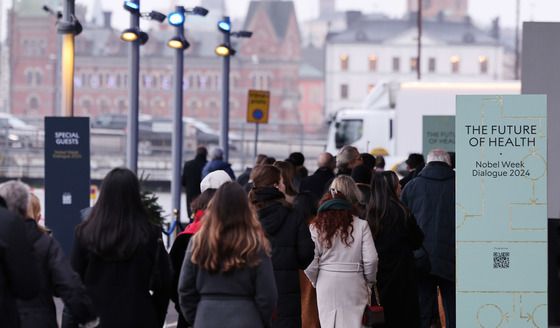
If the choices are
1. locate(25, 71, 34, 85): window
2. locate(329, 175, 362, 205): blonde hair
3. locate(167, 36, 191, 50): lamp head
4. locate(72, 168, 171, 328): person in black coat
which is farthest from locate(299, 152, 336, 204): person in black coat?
locate(25, 71, 34, 85): window

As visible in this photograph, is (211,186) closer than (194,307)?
No

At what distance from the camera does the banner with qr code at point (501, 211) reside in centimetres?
966

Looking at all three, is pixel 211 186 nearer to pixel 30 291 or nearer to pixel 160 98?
pixel 30 291

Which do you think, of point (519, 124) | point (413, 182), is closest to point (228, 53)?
point (413, 182)

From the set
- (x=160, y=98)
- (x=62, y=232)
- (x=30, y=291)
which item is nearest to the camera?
(x=30, y=291)

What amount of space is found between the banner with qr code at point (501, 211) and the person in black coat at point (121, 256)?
2.87 m

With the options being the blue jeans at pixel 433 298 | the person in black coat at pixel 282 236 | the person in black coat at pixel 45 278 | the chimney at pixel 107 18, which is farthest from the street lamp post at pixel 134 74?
the chimney at pixel 107 18

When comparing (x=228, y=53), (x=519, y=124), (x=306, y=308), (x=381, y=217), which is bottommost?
(x=306, y=308)

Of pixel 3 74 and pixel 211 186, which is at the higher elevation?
pixel 3 74

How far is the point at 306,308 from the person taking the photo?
10836mm

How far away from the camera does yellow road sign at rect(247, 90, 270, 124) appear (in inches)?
1127

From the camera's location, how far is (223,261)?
7.26m

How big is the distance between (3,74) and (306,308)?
160 meters

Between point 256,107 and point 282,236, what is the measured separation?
64.0ft
